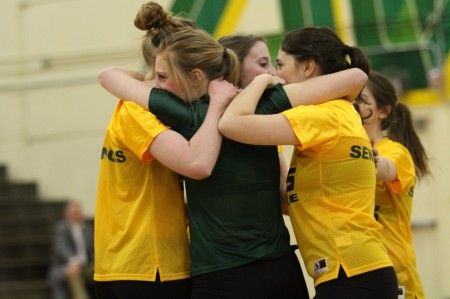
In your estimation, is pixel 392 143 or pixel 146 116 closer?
pixel 146 116

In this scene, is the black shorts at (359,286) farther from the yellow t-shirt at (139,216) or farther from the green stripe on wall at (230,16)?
the green stripe on wall at (230,16)

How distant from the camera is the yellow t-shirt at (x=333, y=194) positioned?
2.97 meters

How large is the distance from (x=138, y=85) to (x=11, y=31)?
7.10 meters

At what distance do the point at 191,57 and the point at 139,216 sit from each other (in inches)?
22.1

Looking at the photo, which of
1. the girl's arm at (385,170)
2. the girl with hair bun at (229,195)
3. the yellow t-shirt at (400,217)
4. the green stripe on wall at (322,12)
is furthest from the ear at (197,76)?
the green stripe on wall at (322,12)

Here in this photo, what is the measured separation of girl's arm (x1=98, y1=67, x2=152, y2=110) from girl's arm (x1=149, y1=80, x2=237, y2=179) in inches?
6.5

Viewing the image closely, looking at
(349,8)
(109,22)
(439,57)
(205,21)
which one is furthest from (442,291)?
(109,22)

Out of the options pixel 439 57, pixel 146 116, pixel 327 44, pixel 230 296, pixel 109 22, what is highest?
pixel 327 44

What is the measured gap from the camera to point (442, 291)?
7824mm

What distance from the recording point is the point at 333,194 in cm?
303

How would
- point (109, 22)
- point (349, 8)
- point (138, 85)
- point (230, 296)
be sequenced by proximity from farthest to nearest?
point (109, 22) → point (349, 8) → point (138, 85) → point (230, 296)

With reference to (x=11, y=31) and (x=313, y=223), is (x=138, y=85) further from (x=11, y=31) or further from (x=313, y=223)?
(x=11, y=31)

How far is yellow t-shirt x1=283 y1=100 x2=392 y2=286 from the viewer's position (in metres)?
2.97

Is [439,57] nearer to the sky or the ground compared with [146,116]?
nearer to the ground
